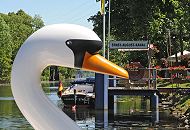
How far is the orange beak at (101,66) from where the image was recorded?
14.9ft

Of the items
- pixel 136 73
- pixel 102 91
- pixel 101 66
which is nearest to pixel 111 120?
pixel 102 91

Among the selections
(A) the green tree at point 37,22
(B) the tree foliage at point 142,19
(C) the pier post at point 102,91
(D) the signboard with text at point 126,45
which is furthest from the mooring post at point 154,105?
(A) the green tree at point 37,22

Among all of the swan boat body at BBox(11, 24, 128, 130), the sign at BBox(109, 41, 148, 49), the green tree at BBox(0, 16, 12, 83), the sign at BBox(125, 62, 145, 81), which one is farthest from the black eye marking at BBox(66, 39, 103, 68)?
the green tree at BBox(0, 16, 12, 83)

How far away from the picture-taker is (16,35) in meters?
96.1

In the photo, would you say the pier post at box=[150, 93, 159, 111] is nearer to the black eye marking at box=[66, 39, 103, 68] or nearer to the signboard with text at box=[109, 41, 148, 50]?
the signboard with text at box=[109, 41, 148, 50]

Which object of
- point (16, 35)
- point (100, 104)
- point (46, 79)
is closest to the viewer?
point (100, 104)

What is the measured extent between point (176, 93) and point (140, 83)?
404 cm

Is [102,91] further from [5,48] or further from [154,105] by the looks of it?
[5,48]

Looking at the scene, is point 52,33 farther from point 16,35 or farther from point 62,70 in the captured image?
point 62,70

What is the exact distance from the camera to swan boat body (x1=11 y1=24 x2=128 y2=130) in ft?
15.2

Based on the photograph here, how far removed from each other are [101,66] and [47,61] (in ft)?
1.85

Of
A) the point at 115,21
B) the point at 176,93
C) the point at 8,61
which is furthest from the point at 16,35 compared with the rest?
the point at 176,93

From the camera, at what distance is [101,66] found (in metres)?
4.57

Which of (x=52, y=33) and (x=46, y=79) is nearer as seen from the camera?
(x=52, y=33)
